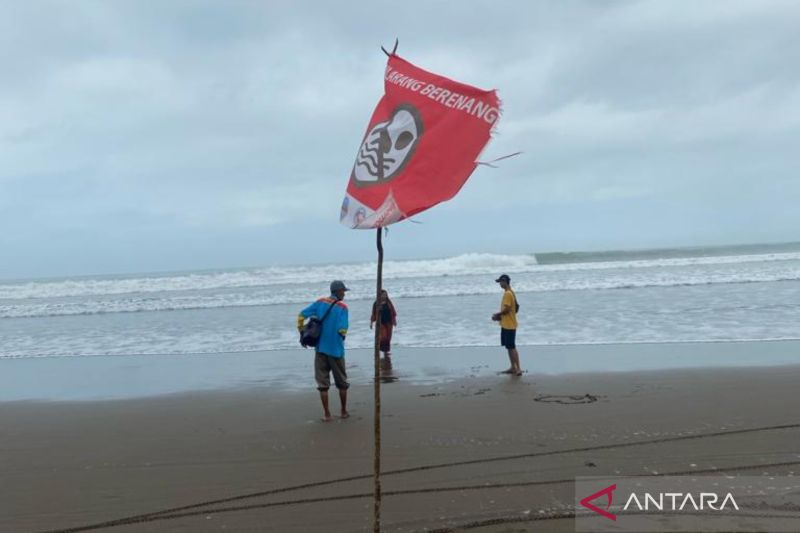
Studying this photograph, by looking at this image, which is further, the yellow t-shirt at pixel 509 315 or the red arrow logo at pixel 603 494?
the yellow t-shirt at pixel 509 315

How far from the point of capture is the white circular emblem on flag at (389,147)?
10.5 feet

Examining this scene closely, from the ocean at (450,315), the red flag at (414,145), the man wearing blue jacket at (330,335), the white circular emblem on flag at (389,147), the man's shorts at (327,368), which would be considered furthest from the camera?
the ocean at (450,315)

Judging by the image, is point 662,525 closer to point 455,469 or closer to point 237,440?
point 455,469

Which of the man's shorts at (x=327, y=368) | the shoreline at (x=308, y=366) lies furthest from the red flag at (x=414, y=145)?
the shoreline at (x=308, y=366)

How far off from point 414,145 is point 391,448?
388cm

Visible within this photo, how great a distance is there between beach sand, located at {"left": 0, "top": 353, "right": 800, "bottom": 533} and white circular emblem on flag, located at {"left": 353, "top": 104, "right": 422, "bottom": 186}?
2.41 m

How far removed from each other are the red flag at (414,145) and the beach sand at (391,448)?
2.32 metres

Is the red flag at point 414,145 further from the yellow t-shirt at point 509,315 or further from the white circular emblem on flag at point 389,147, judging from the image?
the yellow t-shirt at point 509,315

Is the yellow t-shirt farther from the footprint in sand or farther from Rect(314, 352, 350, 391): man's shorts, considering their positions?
Rect(314, 352, 350, 391): man's shorts

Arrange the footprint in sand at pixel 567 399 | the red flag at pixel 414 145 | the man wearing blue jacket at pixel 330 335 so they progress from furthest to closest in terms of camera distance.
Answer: the footprint in sand at pixel 567 399 < the man wearing blue jacket at pixel 330 335 < the red flag at pixel 414 145

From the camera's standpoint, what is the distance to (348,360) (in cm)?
1212

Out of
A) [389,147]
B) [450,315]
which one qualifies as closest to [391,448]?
[389,147]

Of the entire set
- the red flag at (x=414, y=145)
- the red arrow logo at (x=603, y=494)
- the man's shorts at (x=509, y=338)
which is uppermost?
the red flag at (x=414, y=145)

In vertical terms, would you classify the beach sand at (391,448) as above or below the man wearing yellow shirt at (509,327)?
below
